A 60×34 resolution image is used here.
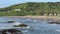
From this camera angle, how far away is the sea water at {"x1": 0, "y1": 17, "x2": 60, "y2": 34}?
14.1 ft

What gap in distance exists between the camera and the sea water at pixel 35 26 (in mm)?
4289

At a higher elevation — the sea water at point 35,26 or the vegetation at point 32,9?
the vegetation at point 32,9

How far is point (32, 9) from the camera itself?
4449 millimetres

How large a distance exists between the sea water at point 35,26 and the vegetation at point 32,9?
0.44 ft

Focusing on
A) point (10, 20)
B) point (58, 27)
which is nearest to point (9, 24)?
point (10, 20)

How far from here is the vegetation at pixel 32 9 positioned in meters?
4.36

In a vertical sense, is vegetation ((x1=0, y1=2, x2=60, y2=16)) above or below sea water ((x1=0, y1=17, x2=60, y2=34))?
above

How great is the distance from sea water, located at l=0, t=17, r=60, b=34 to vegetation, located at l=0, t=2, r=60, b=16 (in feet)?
0.44

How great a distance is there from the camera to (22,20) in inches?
175

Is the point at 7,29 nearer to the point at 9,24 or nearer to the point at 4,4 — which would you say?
the point at 9,24

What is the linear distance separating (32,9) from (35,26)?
1.13 feet

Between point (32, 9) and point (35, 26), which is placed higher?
point (32, 9)

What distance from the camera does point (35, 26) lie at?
4410mm

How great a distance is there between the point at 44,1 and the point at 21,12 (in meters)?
0.51
